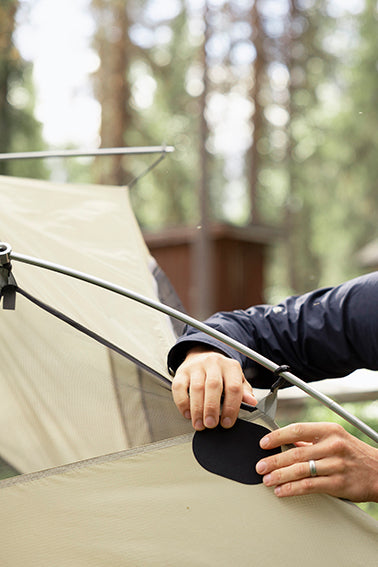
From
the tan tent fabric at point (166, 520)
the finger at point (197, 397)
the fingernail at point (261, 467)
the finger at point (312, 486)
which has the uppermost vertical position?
the finger at point (197, 397)

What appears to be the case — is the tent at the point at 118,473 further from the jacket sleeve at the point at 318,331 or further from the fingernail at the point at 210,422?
the jacket sleeve at the point at 318,331

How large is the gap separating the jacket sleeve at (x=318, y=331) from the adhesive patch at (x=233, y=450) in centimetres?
29

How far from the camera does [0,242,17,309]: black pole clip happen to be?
1.06m

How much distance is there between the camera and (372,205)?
16.1m

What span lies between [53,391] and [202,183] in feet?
22.6

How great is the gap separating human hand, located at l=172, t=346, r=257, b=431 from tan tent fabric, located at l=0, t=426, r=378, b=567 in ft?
0.22

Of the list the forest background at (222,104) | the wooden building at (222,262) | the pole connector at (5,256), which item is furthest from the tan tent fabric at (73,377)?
the forest background at (222,104)

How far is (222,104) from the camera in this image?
1388 centimetres

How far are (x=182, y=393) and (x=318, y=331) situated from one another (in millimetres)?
466

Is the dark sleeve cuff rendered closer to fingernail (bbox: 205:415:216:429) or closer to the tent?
the tent

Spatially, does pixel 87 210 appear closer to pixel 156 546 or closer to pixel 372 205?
pixel 156 546

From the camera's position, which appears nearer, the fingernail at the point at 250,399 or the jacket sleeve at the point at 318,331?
the fingernail at the point at 250,399

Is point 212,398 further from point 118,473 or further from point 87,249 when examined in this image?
point 87,249

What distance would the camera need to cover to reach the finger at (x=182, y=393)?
1.05m
